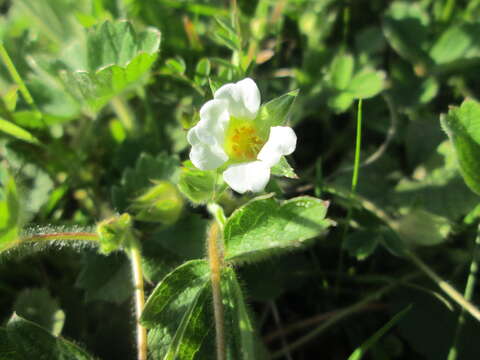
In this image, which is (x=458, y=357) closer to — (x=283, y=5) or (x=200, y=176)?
(x=200, y=176)

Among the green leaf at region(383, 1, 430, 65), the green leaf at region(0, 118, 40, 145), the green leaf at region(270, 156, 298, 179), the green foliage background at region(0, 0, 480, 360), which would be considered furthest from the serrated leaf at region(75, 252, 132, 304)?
the green leaf at region(383, 1, 430, 65)

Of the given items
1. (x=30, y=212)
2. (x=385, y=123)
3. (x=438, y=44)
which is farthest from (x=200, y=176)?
(x=438, y=44)

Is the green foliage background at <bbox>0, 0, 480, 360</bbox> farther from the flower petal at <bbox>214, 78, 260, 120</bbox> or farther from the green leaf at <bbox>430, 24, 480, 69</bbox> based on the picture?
the flower petal at <bbox>214, 78, 260, 120</bbox>

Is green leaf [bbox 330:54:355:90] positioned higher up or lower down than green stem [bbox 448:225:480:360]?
higher up

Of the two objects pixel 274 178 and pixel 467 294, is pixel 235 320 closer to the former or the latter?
pixel 274 178

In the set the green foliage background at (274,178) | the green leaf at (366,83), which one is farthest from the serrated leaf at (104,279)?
the green leaf at (366,83)

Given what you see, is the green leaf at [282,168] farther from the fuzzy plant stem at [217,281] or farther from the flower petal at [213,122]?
the fuzzy plant stem at [217,281]

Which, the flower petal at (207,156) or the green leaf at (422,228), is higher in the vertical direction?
the flower petal at (207,156)
